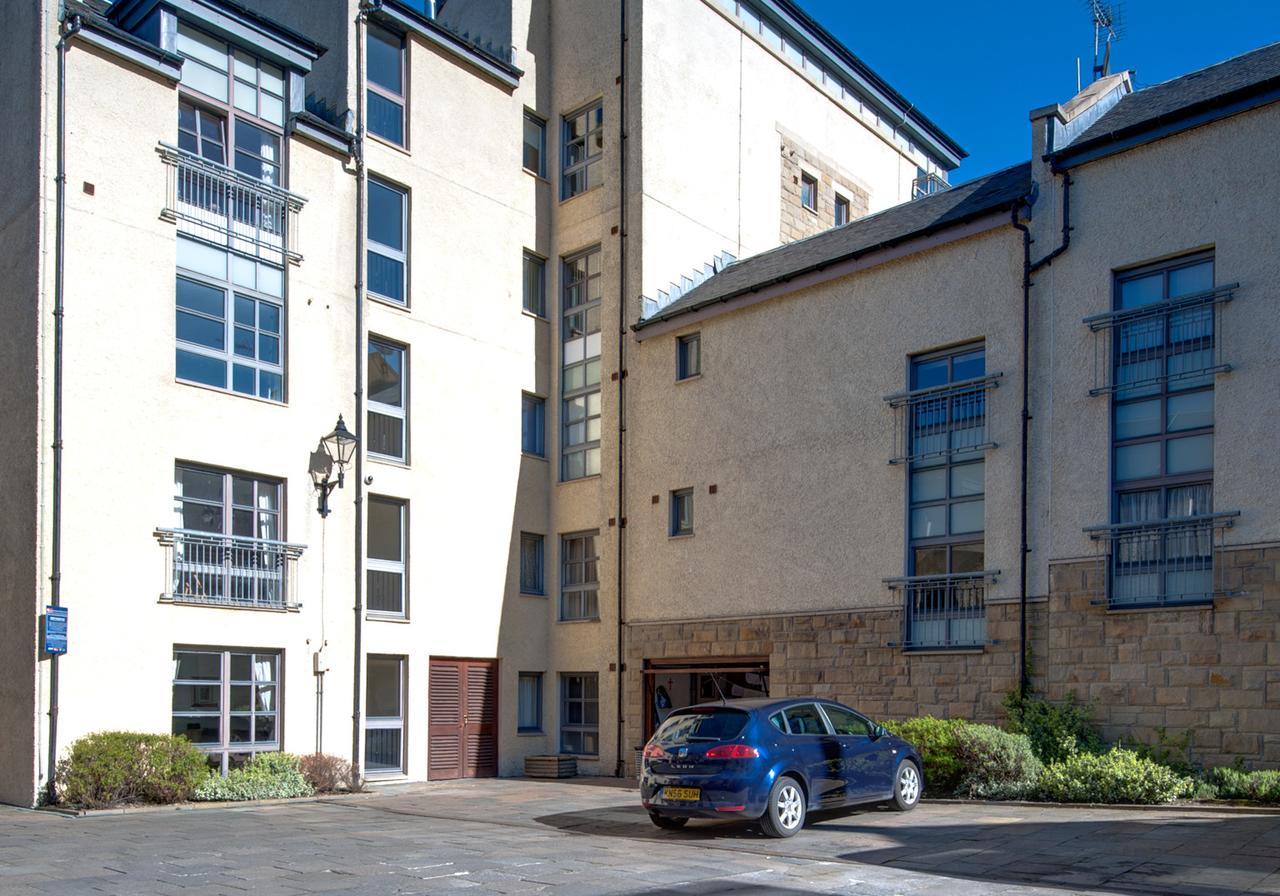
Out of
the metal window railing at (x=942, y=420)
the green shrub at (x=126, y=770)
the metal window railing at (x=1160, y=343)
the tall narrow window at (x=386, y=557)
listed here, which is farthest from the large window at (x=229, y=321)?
the metal window railing at (x=1160, y=343)

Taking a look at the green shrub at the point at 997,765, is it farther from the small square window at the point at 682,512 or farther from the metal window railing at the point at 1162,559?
the small square window at the point at 682,512

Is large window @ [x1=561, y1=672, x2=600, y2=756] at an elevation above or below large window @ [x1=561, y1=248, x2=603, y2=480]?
below

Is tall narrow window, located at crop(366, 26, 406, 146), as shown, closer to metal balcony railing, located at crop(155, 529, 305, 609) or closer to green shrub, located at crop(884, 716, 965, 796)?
metal balcony railing, located at crop(155, 529, 305, 609)

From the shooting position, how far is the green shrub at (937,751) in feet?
53.2

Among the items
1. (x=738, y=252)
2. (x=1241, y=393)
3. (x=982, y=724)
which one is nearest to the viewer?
(x=1241, y=393)

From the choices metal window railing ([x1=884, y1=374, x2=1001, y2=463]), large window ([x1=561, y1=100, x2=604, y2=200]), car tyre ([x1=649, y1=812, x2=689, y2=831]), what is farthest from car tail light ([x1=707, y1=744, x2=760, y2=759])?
large window ([x1=561, y1=100, x2=604, y2=200])

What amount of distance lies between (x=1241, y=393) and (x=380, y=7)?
47.4ft

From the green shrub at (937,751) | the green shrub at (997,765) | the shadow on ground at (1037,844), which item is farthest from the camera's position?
the green shrub at (937,751)

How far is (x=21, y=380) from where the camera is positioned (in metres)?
17.2

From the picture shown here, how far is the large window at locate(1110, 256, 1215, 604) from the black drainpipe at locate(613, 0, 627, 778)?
29.1ft

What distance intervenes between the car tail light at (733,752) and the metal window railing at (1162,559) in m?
5.93

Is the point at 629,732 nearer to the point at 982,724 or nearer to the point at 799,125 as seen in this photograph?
the point at 982,724

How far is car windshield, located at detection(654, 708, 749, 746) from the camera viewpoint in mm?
13359

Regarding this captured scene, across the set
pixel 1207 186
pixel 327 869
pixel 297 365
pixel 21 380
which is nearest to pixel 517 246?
pixel 297 365
